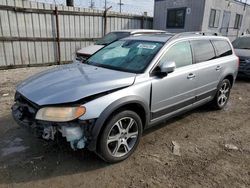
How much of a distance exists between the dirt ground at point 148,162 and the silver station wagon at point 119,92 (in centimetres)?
29

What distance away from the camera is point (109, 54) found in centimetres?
389

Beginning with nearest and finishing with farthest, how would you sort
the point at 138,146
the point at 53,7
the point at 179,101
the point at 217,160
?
1. the point at 217,160
2. the point at 138,146
3. the point at 179,101
4. the point at 53,7

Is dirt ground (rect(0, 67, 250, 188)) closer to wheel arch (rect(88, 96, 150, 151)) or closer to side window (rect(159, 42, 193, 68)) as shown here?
wheel arch (rect(88, 96, 150, 151))

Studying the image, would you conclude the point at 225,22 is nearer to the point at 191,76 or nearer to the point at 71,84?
the point at 191,76

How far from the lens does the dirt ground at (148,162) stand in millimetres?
2641

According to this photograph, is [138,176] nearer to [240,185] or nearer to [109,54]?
[240,185]

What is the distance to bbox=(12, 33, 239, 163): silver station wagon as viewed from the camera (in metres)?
2.54

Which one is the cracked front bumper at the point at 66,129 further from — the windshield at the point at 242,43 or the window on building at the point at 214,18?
the window on building at the point at 214,18

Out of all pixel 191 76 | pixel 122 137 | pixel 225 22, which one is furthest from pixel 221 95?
pixel 225 22

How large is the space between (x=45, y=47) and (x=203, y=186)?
27.8 feet

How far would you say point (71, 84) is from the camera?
277 centimetres

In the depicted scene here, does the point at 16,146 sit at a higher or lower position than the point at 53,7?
→ lower

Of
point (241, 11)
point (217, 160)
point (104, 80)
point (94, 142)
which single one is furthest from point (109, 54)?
point (241, 11)

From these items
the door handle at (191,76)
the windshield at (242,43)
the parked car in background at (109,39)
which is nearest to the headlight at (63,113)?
the door handle at (191,76)
